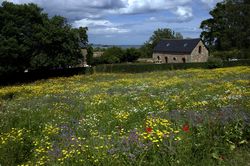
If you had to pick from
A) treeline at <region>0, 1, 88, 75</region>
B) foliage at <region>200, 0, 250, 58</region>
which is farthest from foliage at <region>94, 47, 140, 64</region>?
treeline at <region>0, 1, 88, 75</region>

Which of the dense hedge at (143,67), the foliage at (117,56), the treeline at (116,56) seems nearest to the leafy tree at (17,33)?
the dense hedge at (143,67)

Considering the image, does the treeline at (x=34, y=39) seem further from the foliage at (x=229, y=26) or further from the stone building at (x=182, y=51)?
the foliage at (x=229, y=26)

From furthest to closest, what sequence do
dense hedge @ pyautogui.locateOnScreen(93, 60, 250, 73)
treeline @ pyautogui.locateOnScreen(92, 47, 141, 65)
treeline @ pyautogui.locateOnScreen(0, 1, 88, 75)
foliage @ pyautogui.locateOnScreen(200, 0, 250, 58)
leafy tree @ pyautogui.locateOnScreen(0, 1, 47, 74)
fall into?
treeline @ pyautogui.locateOnScreen(92, 47, 141, 65) < foliage @ pyautogui.locateOnScreen(200, 0, 250, 58) < dense hedge @ pyautogui.locateOnScreen(93, 60, 250, 73) < treeline @ pyautogui.locateOnScreen(0, 1, 88, 75) < leafy tree @ pyautogui.locateOnScreen(0, 1, 47, 74)

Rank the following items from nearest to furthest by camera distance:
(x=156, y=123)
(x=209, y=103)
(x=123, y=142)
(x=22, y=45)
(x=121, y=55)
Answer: (x=123, y=142) → (x=156, y=123) → (x=209, y=103) → (x=22, y=45) → (x=121, y=55)

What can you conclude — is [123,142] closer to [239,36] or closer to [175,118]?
[175,118]

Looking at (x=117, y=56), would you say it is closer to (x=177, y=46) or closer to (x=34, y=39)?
(x=177, y=46)

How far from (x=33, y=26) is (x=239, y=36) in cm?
5398

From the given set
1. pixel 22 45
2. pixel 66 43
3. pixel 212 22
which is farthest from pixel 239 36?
pixel 22 45

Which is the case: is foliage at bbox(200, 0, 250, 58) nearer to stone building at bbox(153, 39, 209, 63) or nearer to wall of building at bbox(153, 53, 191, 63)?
stone building at bbox(153, 39, 209, 63)

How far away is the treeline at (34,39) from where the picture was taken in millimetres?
50656

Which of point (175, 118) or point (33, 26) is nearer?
point (175, 118)

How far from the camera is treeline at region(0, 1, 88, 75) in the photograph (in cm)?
5066

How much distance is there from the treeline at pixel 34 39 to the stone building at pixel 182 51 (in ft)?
129

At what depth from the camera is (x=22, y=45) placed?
50.9 metres
